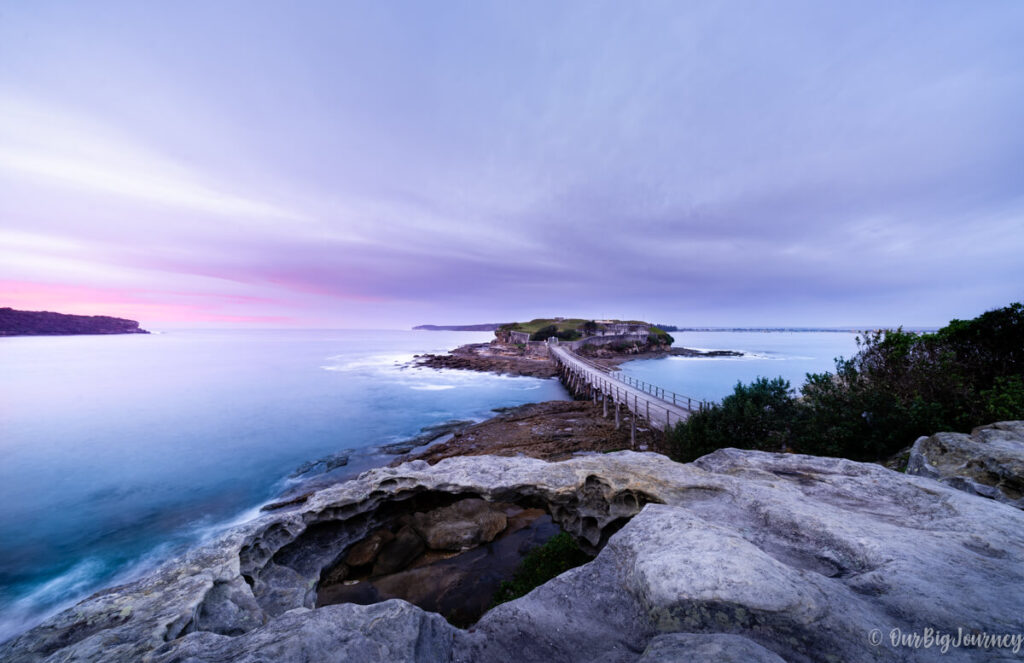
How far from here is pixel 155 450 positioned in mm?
26281

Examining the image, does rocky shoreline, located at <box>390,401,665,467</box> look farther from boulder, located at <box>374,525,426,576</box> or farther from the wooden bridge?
boulder, located at <box>374,525,426,576</box>

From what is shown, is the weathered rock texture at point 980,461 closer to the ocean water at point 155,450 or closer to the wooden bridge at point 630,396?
the wooden bridge at point 630,396

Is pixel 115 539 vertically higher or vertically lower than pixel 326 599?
lower

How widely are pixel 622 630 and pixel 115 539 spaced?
22517 millimetres

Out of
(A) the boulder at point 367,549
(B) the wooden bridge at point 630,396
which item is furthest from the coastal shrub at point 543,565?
(B) the wooden bridge at point 630,396

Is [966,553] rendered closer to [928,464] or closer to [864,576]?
[864,576]

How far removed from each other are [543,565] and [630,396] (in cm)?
2057

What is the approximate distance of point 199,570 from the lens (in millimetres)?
6805

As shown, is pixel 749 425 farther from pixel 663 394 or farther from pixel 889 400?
pixel 663 394

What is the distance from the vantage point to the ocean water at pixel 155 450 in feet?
47.8

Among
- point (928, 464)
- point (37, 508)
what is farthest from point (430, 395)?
point (928, 464)

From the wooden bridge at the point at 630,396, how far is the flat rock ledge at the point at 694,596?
1140 cm

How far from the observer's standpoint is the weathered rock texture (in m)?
7.26

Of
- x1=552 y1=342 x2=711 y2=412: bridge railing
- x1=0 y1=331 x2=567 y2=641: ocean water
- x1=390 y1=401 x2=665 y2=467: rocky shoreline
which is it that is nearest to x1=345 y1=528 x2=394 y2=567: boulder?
x1=390 y1=401 x2=665 y2=467: rocky shoreline
